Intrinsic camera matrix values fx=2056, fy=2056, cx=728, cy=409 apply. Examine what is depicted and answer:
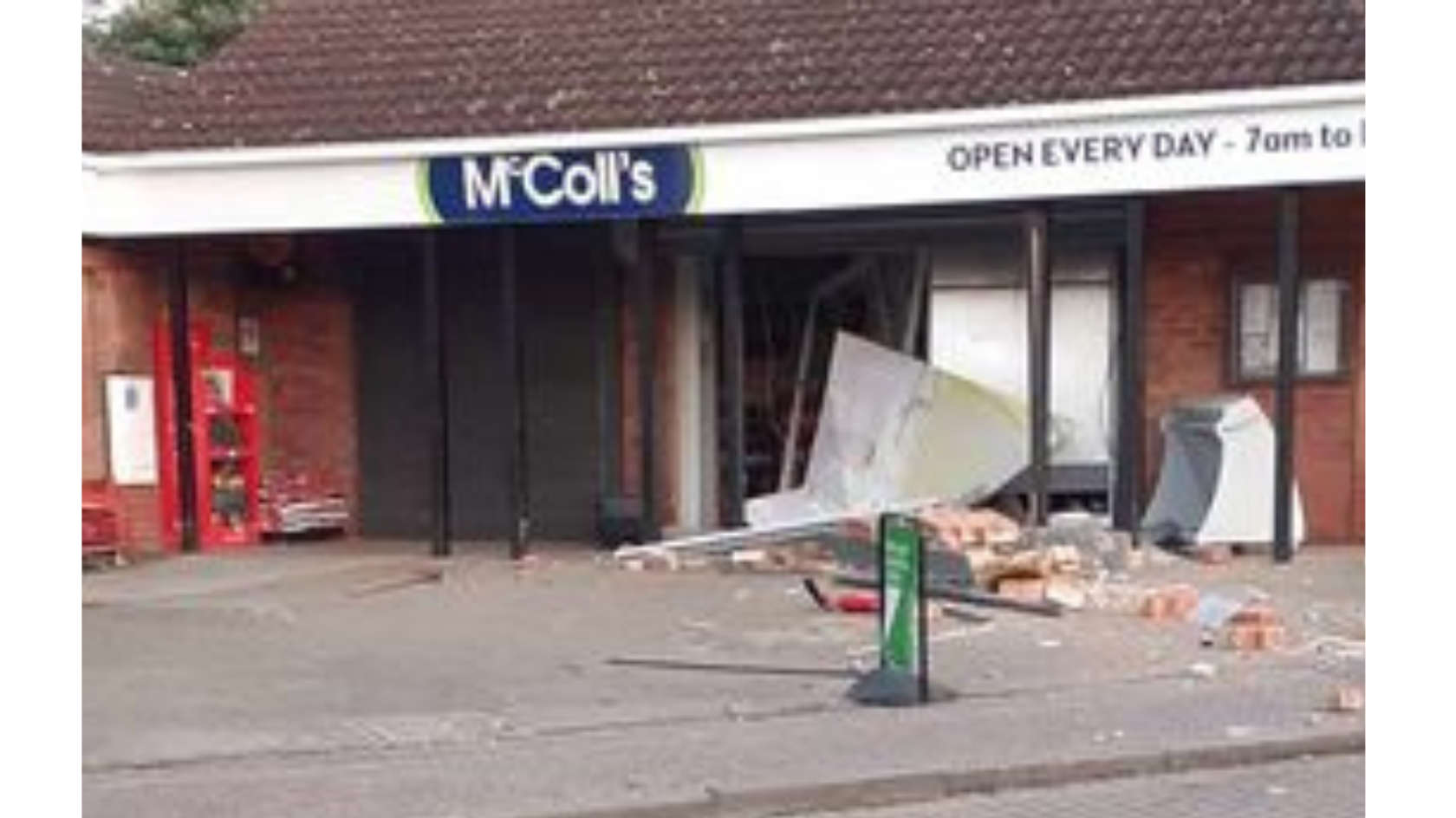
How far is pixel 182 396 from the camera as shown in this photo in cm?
1697

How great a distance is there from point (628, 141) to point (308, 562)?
4214 millimetres

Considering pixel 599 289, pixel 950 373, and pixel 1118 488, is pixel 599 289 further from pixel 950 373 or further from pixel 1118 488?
pixel 1118 488

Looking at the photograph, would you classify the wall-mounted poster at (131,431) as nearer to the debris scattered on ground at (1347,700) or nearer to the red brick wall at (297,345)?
the red brick wall at (297,345)

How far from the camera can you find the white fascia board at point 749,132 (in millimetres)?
14359

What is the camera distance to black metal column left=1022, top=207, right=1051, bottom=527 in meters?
15.3

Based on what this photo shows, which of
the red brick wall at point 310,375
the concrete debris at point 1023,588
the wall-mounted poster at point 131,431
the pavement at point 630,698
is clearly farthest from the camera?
the red brick wall at point 310,375

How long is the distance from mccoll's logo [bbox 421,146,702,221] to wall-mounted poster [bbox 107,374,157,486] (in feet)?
9.85

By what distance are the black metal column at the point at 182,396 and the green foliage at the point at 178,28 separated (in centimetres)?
2119

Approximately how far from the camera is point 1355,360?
16.1 metres

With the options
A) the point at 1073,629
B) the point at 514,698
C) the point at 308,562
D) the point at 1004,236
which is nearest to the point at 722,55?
the point at 1004,236

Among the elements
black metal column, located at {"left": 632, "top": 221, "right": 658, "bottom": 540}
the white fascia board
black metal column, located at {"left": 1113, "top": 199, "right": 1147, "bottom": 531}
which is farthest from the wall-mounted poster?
black metal column, located at {"left": 1113, "top": 199, "right": 1147, "bottom": 531}

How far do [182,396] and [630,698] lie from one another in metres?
7.91

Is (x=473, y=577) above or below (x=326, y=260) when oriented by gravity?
below

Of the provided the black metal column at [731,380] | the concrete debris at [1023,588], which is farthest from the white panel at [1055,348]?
the concrete debris at [1023,588]
